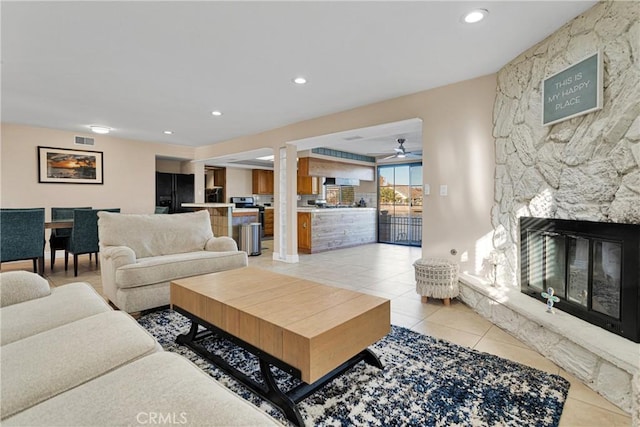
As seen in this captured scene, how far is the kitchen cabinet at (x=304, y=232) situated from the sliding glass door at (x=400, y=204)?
2504mm

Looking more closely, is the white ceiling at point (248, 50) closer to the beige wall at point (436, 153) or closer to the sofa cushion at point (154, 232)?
the beige wall at point (436, 153)

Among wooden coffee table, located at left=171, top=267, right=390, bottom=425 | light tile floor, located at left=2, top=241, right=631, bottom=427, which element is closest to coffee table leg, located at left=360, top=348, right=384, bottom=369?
wooden coffee table, located at left=171, top=267, right=390, bottom=425

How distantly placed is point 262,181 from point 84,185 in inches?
184

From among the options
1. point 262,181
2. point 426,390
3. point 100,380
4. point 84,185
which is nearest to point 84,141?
point 84,185

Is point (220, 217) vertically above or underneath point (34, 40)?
underneath

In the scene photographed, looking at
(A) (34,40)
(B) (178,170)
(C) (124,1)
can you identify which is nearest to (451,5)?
(C) (124,1)

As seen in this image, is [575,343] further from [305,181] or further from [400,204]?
[305,181]

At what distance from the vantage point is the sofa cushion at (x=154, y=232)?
3238mm

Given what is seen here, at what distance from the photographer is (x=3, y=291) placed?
5.80ft

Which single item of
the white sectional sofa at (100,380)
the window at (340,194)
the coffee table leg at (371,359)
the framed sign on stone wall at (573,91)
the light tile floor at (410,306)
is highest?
the framed sign on stone wall at (573,91)

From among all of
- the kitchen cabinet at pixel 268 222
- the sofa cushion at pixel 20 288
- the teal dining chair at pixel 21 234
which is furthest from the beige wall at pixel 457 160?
the kitchen cabinet at pixel 268 222

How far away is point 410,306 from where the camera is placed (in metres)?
3.17

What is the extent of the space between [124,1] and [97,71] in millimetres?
1435

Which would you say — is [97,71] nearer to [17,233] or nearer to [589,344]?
[17,233]
